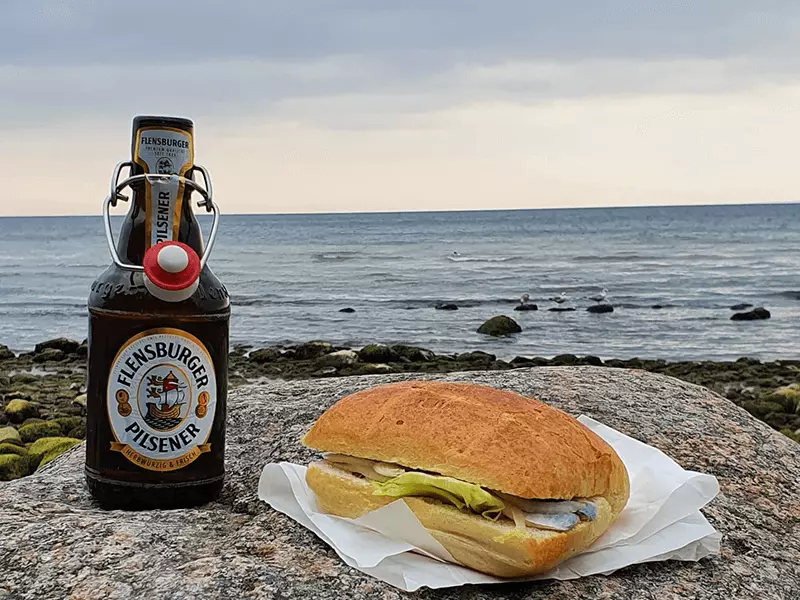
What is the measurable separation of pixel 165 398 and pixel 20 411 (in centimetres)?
890

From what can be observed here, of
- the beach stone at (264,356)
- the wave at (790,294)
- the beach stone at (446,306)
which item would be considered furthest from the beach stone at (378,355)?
the wave at (790,294)

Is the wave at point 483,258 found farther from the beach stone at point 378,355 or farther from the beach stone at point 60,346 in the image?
the beach stone at point 60,346

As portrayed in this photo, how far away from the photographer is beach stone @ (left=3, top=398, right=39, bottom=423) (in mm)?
10672

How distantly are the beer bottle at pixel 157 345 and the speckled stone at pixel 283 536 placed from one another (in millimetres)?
135

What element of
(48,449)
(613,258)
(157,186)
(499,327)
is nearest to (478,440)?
(157,186)

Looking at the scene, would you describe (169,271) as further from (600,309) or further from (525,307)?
(525,307)

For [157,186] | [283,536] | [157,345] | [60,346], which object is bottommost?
[60,346]

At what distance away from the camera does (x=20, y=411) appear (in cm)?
1077

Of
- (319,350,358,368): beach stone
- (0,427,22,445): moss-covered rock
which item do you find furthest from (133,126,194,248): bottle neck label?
(319,350,358,368): beach stone

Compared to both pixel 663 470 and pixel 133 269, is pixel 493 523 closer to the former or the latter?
pixel 663 470

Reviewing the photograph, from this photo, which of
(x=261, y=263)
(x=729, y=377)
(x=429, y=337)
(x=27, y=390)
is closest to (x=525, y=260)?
(x=261, y=263)

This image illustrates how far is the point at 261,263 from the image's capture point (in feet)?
137

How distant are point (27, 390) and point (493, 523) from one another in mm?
12223

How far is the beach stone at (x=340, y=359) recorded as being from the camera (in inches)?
578
